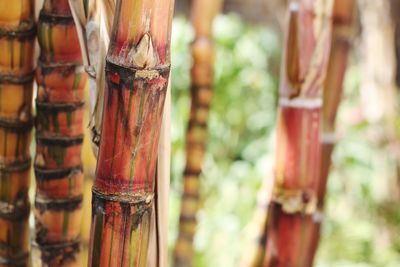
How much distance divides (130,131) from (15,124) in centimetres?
22

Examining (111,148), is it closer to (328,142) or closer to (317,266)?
(328,142)

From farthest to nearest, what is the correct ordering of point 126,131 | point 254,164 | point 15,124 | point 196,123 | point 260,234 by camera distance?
Result: point 254,164 < point 196,123 < point 260,234 < point 15,124 < point 126,131

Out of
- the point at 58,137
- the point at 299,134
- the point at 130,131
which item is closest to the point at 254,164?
the point at 299,134

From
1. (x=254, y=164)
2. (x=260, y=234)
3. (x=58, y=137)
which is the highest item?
(x=58, y=137)

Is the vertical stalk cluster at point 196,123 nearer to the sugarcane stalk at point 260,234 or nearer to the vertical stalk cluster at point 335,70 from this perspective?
the vertical stalk cluster at point 335,70

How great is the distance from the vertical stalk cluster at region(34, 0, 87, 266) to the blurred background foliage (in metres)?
1.11

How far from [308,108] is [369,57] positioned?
4.70 feet

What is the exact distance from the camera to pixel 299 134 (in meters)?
0.71

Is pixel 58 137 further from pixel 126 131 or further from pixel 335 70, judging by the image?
pixel 335 70

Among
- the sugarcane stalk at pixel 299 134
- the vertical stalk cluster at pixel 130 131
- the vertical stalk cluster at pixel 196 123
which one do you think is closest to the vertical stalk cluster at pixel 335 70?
the sugarcane stalk at pixel 299 134

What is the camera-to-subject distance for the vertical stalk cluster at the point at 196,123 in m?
1.25

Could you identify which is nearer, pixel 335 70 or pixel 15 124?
pixel 15 124

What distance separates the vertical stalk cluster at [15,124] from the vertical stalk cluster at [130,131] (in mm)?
178

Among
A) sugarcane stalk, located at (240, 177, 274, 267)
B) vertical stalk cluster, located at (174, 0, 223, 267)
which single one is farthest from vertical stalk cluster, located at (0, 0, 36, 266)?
vertical stalk cluster, located at (174, 0, 223, 267)
